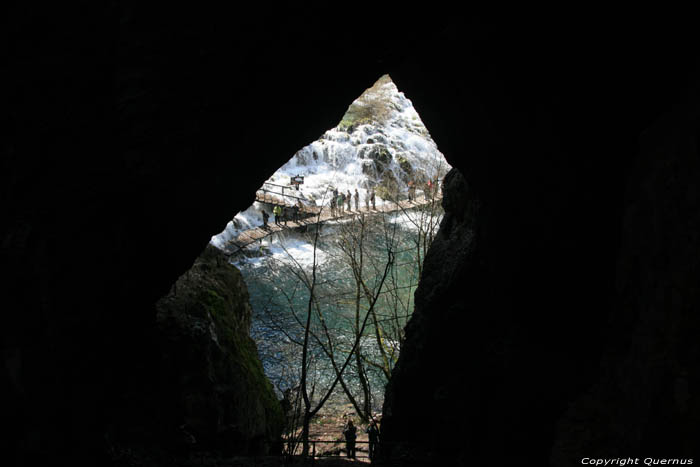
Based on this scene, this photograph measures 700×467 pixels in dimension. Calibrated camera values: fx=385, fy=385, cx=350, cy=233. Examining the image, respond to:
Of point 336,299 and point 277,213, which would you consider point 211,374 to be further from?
point 277,213

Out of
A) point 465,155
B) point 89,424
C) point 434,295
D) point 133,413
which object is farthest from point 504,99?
point 133,413

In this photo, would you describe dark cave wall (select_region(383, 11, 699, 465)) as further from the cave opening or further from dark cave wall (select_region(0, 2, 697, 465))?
the cave opening

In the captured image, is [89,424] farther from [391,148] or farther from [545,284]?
[391,148]

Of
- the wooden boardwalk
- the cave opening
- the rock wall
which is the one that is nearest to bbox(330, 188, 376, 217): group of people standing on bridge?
the cave opening

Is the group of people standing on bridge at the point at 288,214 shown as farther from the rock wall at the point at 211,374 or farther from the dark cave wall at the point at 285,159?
the dark cave wall at the point at 285,159

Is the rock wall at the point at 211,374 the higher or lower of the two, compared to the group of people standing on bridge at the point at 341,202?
lower

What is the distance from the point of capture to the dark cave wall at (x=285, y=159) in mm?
2873

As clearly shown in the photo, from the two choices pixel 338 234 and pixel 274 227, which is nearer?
pixel 338 234

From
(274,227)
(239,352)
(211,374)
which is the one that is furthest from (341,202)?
(211,374)

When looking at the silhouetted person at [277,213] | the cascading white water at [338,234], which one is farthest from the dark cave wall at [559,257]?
the silhouetted person at [277,213]

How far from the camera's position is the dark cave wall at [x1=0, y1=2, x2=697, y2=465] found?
9.43ft

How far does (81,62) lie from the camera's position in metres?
3.08

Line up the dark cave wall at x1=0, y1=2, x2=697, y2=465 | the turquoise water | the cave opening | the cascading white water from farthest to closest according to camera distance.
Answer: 1. the cascading white water
2. the turquoise water
3. the cave opening
4. the dark cave wall at x1=0, y1=2, x2=697, y2=465

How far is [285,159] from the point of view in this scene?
5398 millimetres
